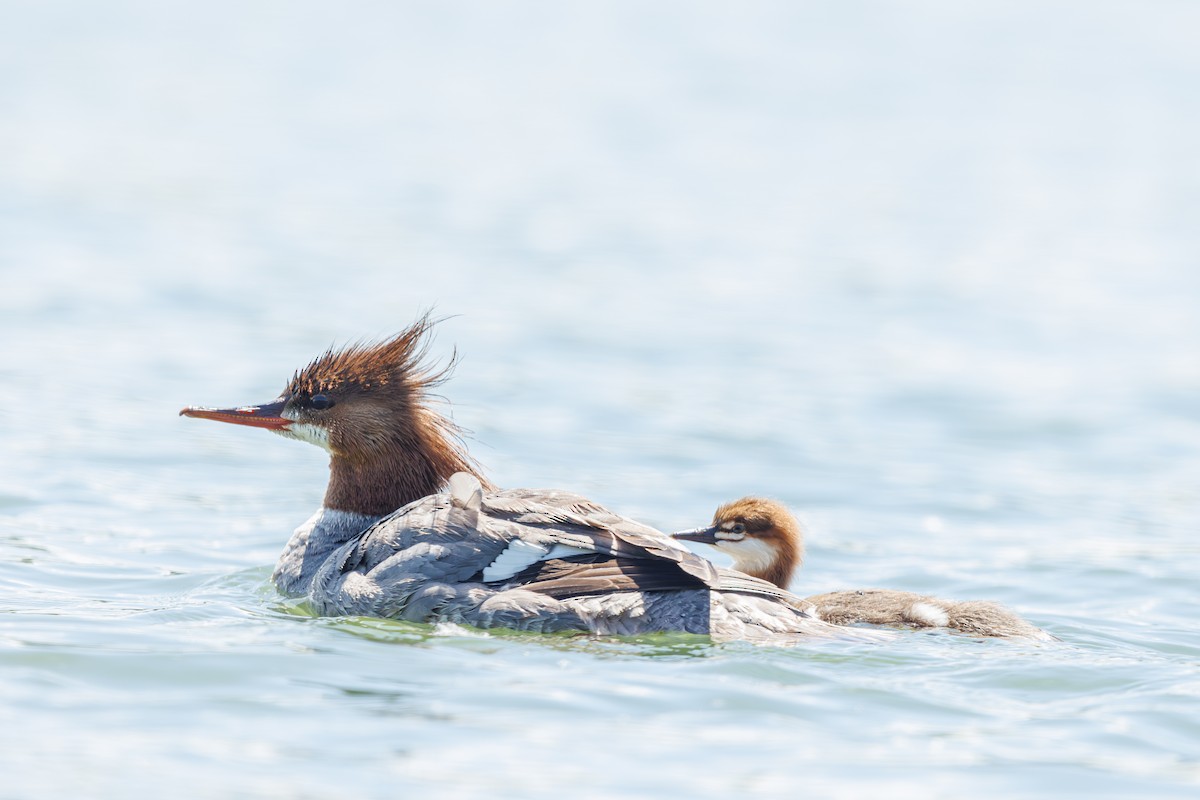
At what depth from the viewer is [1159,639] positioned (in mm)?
7934

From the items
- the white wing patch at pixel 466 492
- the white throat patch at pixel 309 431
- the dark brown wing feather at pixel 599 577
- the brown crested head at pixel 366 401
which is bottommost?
the dark brown wing feather at pixel 599 577

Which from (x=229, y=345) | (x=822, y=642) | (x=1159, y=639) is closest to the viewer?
(x=822, y=642)

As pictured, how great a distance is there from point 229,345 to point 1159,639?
27.7 ft

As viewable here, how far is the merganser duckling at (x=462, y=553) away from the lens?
6766 millimetres

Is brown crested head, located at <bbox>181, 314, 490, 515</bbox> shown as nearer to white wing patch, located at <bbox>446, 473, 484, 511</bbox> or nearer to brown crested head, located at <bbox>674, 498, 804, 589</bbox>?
white wing patch, located at <bbox>446, 473, 484, 511</bbox>

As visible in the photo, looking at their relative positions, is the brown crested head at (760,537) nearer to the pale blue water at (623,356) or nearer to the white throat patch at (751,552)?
the white throat patch at (751,552)

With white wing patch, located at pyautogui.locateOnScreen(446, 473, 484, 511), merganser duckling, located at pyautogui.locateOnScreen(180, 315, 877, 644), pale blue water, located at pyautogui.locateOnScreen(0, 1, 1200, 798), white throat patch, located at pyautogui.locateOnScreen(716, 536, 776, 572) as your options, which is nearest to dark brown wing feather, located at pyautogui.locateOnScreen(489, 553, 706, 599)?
merganser duckling, located at pyautogui.locateOnScreen(180, 315, 877, 644)

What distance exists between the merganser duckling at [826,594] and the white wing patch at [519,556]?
141 centimetres

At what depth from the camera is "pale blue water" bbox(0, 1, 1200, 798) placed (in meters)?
5.86

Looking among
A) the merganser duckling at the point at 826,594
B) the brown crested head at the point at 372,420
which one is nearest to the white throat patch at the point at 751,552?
the merganser duckling at the point at 826,594

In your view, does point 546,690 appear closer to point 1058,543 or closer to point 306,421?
point 306,421

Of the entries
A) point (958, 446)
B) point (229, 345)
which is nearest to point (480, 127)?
point (229, 345)

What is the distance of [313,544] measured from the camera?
7.90 metres

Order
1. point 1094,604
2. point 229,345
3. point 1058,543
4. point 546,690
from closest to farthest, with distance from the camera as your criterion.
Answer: point 546,690, point 1094,604, point 1058,543, point 229,345
